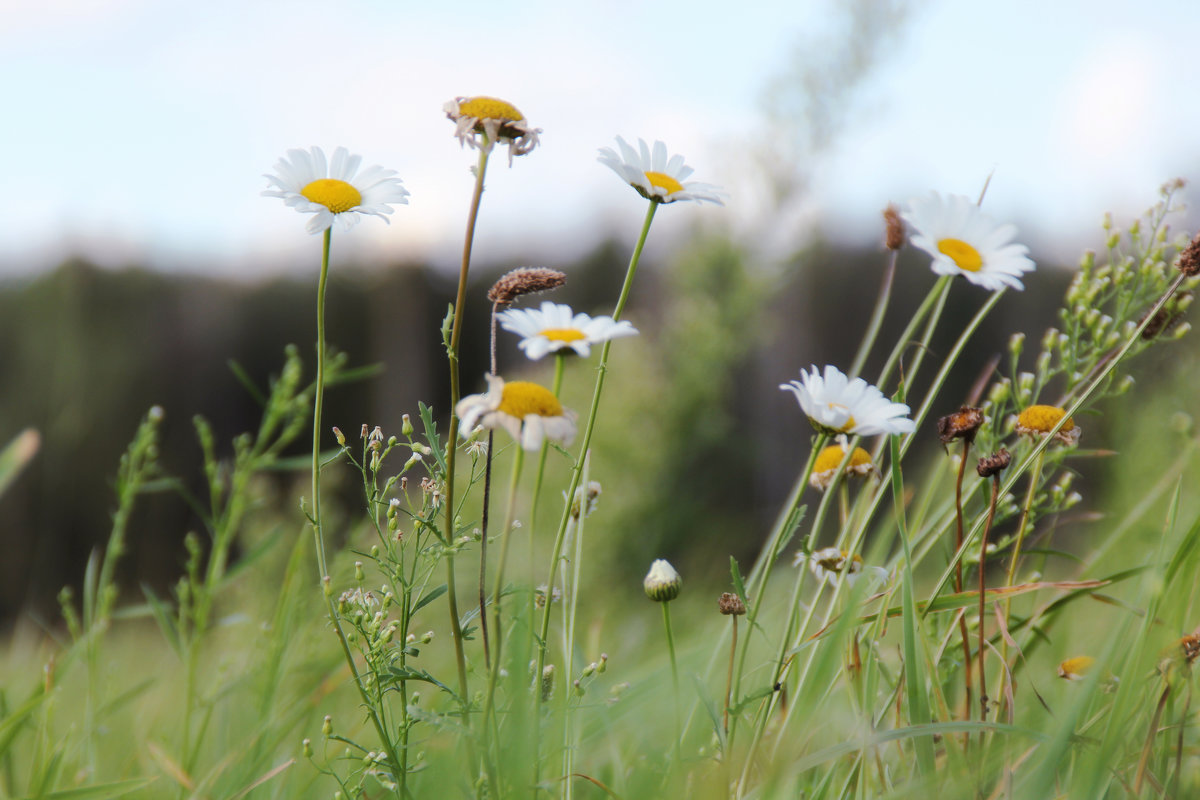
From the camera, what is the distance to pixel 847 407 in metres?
0.58

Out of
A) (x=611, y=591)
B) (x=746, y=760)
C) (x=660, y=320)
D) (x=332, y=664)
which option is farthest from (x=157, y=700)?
(x=660, y=320)

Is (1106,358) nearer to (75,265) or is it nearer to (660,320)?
(660,320)

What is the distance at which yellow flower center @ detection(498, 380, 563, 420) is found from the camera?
18.5 inches

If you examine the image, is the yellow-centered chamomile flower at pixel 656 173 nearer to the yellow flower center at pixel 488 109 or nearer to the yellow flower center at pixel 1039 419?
the yellow flower center at pixel 488 109

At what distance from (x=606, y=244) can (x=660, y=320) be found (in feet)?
6.86

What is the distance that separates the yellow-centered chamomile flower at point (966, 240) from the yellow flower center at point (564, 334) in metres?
0.28

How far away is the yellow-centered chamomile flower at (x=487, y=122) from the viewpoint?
54cm

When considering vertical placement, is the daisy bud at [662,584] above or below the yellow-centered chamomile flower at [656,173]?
below

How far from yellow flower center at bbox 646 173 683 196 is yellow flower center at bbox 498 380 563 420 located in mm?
213

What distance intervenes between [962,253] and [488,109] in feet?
1.33

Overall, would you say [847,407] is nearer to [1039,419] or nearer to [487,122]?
[1039,419]

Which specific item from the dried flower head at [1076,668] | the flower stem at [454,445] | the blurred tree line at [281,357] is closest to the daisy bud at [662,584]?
the flower stem at [454,445]

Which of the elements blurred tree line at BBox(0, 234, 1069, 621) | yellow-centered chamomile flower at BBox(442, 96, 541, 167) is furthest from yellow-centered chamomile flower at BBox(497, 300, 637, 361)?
blurred tree line at BBox(0, 234, 1069, 621)

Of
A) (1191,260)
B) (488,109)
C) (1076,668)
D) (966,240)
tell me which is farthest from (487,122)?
(1076,668)
